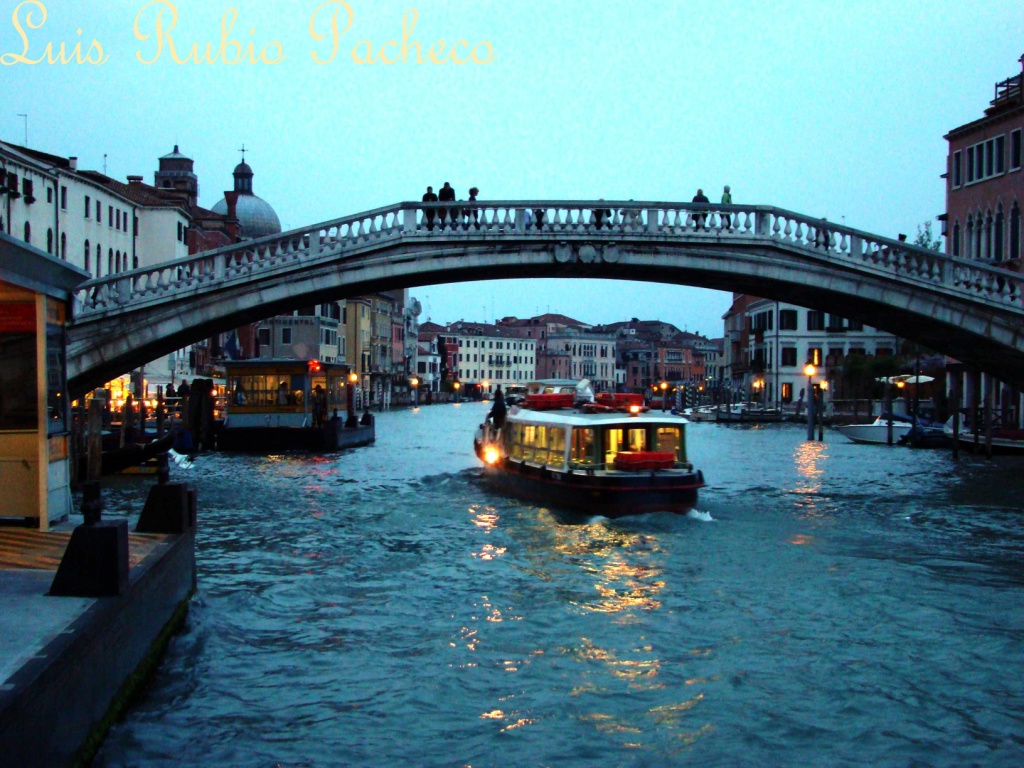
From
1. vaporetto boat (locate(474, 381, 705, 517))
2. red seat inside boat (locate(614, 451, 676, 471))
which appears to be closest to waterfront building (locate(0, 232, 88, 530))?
vaporetto boat (locate(474, 381, 705, 517))

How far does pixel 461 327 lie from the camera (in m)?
136

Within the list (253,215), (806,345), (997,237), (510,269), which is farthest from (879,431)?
(253,215)

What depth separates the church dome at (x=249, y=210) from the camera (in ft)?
247

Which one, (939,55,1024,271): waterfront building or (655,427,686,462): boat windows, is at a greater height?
(939,55,1024,271): waterfront building

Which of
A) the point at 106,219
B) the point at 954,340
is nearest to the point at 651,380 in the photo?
the point at 106,219

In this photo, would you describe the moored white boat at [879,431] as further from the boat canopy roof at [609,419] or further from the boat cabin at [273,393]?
the boat canopy roof at [609,419]

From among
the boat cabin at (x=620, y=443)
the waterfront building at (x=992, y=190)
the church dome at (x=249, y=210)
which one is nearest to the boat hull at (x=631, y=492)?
the boat cabin at (x=620, y=443)

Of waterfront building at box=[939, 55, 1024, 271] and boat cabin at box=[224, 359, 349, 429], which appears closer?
waterfront building at box=[939, 55, 1024, 271]

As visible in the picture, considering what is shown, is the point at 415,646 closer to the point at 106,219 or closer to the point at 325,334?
the point at 106,219

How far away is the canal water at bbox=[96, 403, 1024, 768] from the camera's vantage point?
7289 millimetres

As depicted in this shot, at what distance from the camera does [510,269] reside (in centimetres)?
2091

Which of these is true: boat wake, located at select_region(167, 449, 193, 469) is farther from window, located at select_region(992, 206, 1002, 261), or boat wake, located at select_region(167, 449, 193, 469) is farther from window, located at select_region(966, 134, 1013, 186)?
window, located at select_region(966, 134, 1013, 186)

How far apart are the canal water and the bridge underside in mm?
3052

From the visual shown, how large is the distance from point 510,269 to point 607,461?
5.28 m
